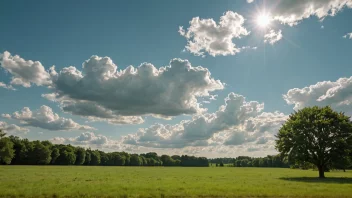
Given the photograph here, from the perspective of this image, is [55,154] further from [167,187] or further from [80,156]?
[167,187]

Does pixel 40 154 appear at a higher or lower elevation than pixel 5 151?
lower

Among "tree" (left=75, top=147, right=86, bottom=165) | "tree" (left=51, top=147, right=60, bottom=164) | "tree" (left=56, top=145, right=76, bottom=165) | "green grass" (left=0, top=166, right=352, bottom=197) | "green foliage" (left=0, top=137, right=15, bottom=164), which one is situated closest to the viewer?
"green grass" (left=0, top=166, right=352, bottom=197)

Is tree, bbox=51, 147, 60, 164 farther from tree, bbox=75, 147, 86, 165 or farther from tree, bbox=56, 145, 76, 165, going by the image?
tree, bbox=75, 147, 86, 165

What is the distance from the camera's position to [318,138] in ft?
176

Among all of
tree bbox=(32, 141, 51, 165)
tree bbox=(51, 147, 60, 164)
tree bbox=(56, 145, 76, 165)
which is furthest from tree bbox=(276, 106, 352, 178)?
tree bbox=(56, 145, 76, 165)

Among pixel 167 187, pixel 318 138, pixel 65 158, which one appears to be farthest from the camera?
pixel 65 158

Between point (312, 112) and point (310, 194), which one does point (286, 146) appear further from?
Result: point (310, 194)

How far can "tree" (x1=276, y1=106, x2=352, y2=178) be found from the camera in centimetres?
5178

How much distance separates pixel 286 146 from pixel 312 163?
7.23 meters

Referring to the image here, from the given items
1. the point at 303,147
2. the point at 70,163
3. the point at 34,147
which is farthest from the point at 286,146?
the point at 70,163

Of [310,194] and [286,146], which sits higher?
[286,146]

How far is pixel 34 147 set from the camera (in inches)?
5659

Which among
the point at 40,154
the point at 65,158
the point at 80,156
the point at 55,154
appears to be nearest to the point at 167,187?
the point at 40,154

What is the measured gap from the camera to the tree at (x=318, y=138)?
51.8 metres
